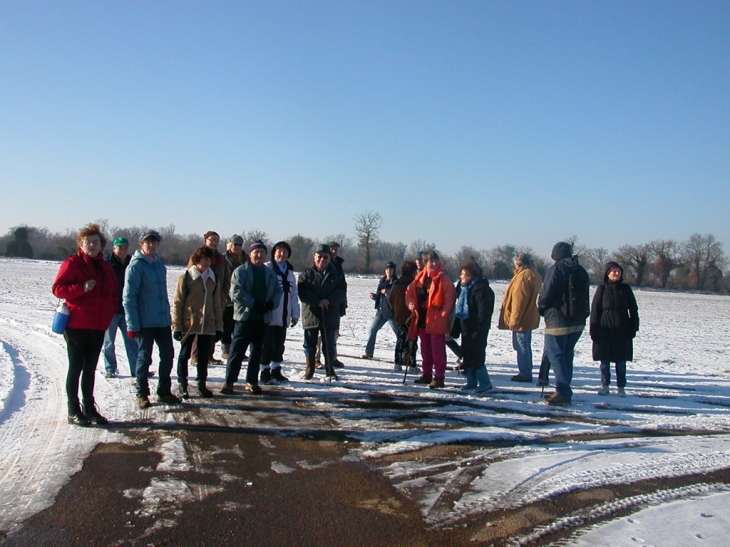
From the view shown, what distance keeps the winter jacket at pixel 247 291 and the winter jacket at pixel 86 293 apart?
160 cm

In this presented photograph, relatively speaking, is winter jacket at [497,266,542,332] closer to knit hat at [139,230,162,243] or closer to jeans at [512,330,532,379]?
jeans at [512,330,532,379]

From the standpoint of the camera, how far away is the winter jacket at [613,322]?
820 cm

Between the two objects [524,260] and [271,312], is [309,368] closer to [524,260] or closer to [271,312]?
[271,312]

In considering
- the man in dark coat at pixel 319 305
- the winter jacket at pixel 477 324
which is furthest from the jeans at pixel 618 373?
the man in dark coat at pixel 319 305

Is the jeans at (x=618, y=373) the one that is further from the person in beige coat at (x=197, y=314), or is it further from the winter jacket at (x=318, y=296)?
the person in beige coat at (x=197, y=314)

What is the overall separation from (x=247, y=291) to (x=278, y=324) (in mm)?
931

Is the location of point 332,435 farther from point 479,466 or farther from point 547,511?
point 547,511

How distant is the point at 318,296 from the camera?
28.3ft

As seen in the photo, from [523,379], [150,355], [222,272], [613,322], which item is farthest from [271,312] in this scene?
[613,322]

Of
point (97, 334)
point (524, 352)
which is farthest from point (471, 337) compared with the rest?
point (97, 334)

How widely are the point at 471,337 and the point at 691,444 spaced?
2967mm

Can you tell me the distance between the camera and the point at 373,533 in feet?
12.1

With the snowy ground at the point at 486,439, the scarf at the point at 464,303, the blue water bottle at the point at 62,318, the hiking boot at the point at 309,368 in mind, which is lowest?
the snowy ground at the point at 486,439

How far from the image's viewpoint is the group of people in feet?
19.9
